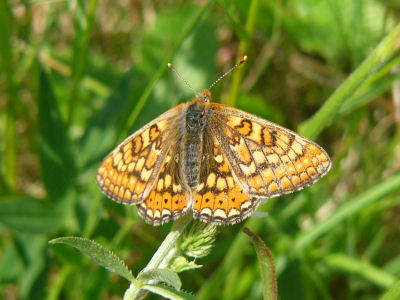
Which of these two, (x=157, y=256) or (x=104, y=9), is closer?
(x=157, y=256)

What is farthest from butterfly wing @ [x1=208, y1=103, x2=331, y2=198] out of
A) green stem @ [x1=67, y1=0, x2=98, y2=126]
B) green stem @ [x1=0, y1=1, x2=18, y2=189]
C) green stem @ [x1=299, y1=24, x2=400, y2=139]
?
green stem @ [x1=0, y1=1, x2=18, y2=189]

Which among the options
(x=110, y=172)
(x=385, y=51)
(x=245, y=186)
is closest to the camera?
(x=385, y=51)

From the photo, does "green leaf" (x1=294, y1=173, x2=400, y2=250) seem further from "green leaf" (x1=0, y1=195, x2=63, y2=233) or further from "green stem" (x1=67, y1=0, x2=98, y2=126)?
"green stem" (x1=67, y1=0, x2=98, y2=126)

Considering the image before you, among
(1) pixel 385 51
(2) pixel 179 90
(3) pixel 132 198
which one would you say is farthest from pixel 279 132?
(2) pixel 179 90

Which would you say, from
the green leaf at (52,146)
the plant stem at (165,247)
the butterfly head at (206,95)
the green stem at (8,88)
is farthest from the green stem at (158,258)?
the green stem at (8,88)

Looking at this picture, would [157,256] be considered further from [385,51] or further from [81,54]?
[81,54]

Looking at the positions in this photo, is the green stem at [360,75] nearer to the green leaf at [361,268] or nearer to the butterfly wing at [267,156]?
the butterfly wing at [267,156]

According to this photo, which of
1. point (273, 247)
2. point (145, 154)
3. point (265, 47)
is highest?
point (265, 47)
